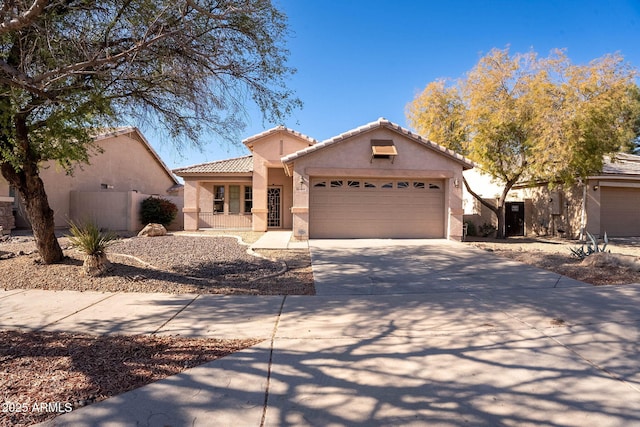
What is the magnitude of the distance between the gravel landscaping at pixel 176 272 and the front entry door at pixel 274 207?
9.02 meters

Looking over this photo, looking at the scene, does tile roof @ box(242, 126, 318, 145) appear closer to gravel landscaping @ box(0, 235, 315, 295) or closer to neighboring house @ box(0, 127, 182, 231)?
neighboring house @ box(0, 127, 182, 231)

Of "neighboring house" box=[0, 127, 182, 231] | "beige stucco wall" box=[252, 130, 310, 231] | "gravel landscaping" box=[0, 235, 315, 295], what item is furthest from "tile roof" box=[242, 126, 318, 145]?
"gravel landscaping" box=[0, 235, 315, 295]

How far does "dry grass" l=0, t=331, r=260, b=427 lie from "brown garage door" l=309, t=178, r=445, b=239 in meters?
10.1

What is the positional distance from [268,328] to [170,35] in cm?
550

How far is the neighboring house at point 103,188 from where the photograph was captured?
18.4 m

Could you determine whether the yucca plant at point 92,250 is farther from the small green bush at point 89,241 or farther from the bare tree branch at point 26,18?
the bare tree branch at point 26,18

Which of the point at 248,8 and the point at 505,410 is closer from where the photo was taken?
the point at 505,410

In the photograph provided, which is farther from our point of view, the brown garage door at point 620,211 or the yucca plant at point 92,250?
the brown garage door at point 620,211

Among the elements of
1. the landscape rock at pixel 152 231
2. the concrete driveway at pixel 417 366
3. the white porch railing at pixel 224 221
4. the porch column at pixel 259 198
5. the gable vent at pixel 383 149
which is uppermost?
the gable vent at pixel 383 149

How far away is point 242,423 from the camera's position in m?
2.86

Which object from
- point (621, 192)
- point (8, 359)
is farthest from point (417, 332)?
point (621, 192)

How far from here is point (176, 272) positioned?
8.23 meters

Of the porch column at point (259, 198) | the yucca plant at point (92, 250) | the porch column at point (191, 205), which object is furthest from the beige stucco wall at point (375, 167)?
the porch column at point (191, 205)

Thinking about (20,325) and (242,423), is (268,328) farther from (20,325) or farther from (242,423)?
(20,325)
